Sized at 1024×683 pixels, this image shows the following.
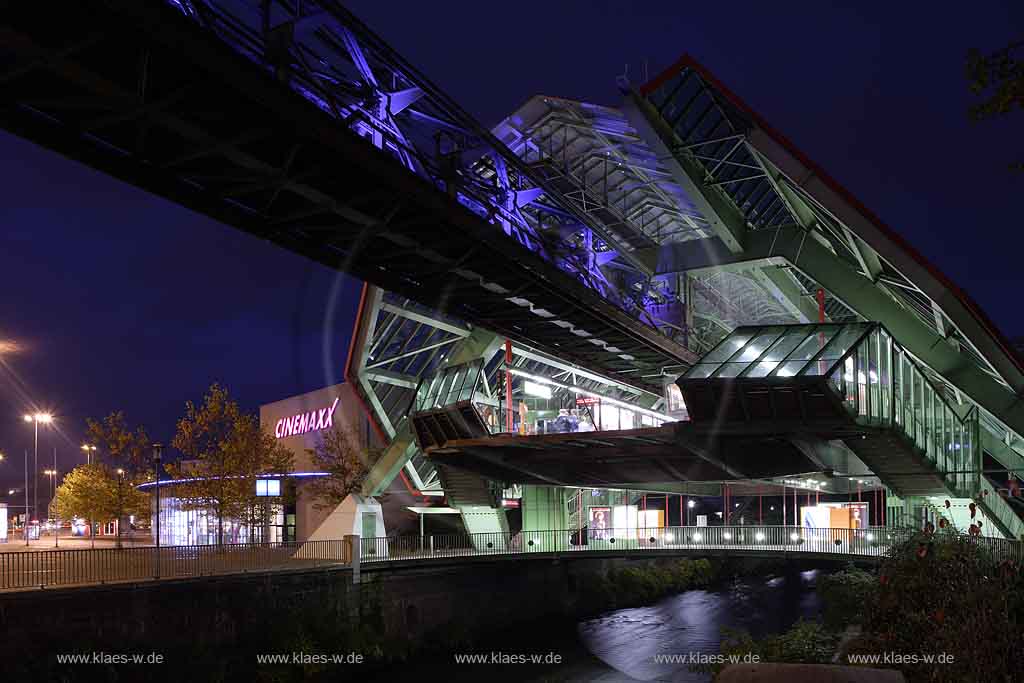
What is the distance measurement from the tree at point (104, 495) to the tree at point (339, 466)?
11.2m

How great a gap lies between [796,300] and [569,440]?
16659 millimetres

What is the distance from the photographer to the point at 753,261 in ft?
120

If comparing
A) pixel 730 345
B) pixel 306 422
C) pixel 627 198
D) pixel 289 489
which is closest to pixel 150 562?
A: pixel 730 345

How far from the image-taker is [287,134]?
60.6 feet

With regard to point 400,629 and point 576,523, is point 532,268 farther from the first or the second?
point 576,523

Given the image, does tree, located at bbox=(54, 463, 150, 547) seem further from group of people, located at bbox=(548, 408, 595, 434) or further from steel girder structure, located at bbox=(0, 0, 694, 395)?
steel girder structure, located at bbox=(0, 0, 694, 395)

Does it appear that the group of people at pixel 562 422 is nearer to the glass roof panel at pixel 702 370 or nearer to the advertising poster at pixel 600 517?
the glass roof panel at pixel 702 370

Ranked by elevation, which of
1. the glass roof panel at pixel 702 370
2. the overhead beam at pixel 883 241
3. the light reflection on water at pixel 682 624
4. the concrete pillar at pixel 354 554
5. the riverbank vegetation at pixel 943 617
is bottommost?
the light reflection on water at pixel 682 624

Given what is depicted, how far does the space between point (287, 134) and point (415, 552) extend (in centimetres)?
2428

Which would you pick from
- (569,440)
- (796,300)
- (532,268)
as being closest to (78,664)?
(532,268)

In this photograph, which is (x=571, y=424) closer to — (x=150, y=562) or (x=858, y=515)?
(x=858, y=515)

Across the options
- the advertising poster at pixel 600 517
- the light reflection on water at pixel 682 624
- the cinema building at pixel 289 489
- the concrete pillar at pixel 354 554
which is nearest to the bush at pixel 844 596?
the light reflection on water at pixel 682 624

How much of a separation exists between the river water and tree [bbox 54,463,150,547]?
29028 mm

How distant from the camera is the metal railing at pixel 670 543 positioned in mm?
36938
